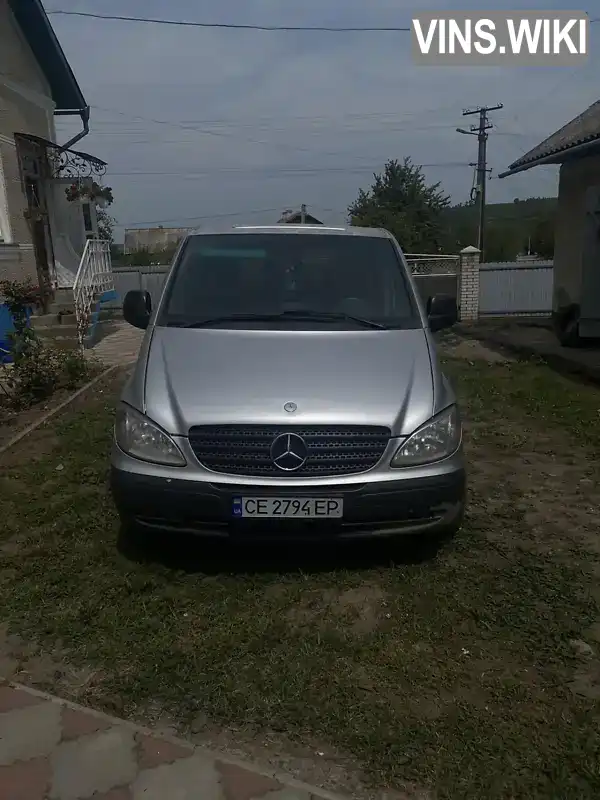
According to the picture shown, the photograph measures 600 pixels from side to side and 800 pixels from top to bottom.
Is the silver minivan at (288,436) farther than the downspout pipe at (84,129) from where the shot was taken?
No

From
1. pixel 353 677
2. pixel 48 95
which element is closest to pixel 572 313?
pixel 353 677

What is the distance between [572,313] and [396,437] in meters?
8.82

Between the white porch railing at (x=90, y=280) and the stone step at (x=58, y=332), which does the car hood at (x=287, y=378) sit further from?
the stone step at (x=58, y=332)

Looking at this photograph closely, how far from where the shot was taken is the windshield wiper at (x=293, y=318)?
3.75m

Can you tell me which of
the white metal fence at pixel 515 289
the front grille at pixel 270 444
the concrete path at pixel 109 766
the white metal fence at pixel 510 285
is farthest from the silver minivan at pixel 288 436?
the white metal fence at pixel 515 289

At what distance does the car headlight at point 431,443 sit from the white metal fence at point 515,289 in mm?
16649

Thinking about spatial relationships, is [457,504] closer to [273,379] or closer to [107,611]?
[273,379]

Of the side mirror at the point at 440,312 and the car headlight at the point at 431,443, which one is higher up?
the side mirror at the point at 440,312

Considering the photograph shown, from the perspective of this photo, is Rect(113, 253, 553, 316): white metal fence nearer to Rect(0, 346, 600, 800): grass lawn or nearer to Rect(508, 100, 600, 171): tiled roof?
Rect(508, 100, 600, 171): tiled roof

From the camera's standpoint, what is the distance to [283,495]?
2979 millimetres

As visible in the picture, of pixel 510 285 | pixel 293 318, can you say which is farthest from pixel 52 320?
Answer: pixel 510 285

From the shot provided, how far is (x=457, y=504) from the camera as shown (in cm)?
321

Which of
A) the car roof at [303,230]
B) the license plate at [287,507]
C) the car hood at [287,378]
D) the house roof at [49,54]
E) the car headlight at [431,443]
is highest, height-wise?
the house roof at [49,54]

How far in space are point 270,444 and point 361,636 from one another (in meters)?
0.93
